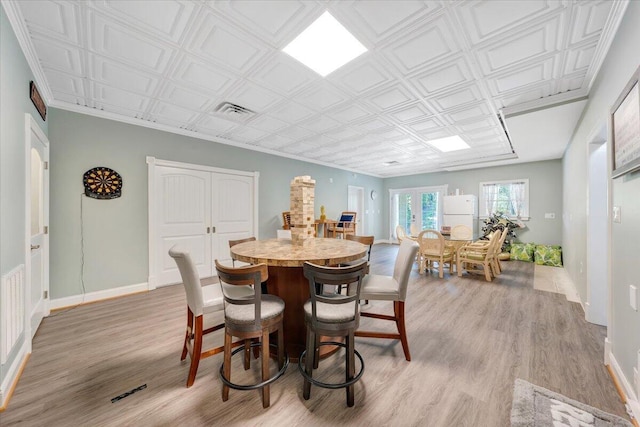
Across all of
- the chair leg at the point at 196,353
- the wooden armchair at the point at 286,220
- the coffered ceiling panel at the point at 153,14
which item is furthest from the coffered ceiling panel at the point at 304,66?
the chair leg at the point at 196,353

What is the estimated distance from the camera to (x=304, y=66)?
235cm

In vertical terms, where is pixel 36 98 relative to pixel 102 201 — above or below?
above

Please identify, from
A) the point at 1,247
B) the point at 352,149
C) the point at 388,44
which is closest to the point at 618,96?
the point at 388,44

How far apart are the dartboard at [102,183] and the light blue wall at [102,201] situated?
0.06 meters

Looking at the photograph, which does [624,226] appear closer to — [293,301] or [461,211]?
[293,301]

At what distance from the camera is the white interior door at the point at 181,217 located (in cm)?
395

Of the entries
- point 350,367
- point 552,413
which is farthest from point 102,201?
point 552,413

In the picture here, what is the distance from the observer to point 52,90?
282 cm

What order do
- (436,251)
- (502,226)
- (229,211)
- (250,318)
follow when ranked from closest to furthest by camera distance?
1. (250,318)
2. (436,251)
3. (229,211)
4. (502,226)

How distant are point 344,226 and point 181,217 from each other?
3.70 metres

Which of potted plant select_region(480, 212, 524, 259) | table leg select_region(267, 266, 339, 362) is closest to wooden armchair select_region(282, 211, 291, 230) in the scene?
table leg select_region(267, 266, 339, 362)

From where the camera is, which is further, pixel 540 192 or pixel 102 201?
pixel 540 192

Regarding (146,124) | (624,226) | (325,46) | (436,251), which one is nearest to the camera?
(624,226)

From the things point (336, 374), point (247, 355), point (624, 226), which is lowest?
point (336, 374)
